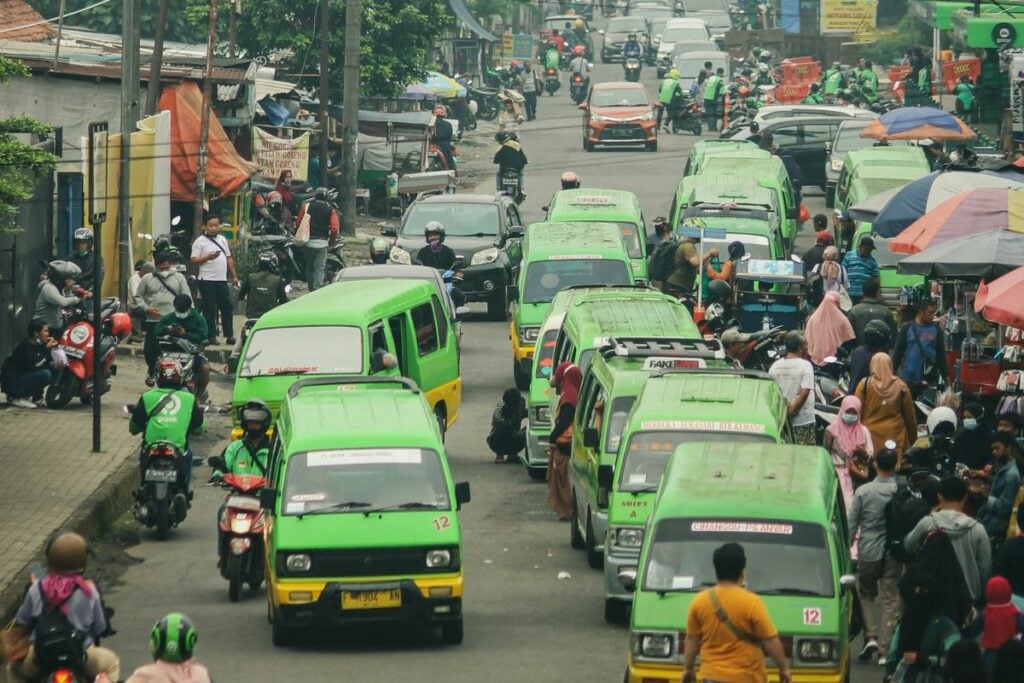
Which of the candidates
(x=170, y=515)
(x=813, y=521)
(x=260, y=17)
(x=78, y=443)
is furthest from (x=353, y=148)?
(x=813, y=521)

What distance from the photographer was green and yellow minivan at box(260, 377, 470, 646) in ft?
48.9

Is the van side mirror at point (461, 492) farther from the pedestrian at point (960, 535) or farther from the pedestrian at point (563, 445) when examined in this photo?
the pedestrian at point (960, 535)

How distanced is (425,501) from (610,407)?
2.52 metres

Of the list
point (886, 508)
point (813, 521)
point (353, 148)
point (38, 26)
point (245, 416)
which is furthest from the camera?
point (38, 26)

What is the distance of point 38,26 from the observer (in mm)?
43812

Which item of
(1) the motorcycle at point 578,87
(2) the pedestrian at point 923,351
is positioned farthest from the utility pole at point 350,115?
(1) the motorcycle at point 578,87

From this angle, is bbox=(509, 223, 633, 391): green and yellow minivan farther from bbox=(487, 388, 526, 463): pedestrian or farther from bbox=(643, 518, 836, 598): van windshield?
bbox=(643, 518, 836, 598): van windshield

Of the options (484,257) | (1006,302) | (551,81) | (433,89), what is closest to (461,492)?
(1006,302)

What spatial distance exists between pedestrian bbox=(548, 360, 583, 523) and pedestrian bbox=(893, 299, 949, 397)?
3.44m

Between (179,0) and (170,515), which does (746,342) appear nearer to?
(170,515)

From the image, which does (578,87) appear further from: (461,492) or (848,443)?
(461,492)

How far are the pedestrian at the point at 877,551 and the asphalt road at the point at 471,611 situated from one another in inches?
12.0

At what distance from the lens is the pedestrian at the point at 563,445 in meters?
19.2

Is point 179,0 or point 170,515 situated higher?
point 179,0
